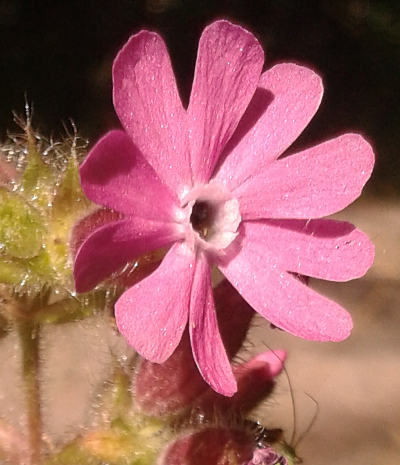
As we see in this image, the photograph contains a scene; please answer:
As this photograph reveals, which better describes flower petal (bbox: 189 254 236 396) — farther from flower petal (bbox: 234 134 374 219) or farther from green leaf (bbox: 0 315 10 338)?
green leaf (bbox: 0 315 10 338)

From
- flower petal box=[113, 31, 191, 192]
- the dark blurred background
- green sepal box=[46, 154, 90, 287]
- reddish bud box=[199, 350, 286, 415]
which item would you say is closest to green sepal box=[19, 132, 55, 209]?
green sepal box=[46, 154, 90, 287]

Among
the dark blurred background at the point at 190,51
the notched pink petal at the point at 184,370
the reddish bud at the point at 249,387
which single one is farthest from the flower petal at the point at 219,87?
the dark blurred background at the point at 190,51

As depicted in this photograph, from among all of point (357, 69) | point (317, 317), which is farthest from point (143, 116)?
point (357, 69)

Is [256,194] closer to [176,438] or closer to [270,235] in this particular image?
[270,235]

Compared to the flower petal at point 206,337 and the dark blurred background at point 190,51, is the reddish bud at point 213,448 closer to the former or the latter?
the flower petal at point 206,337

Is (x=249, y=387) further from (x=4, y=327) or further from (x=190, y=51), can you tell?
(x=190, y=51)
